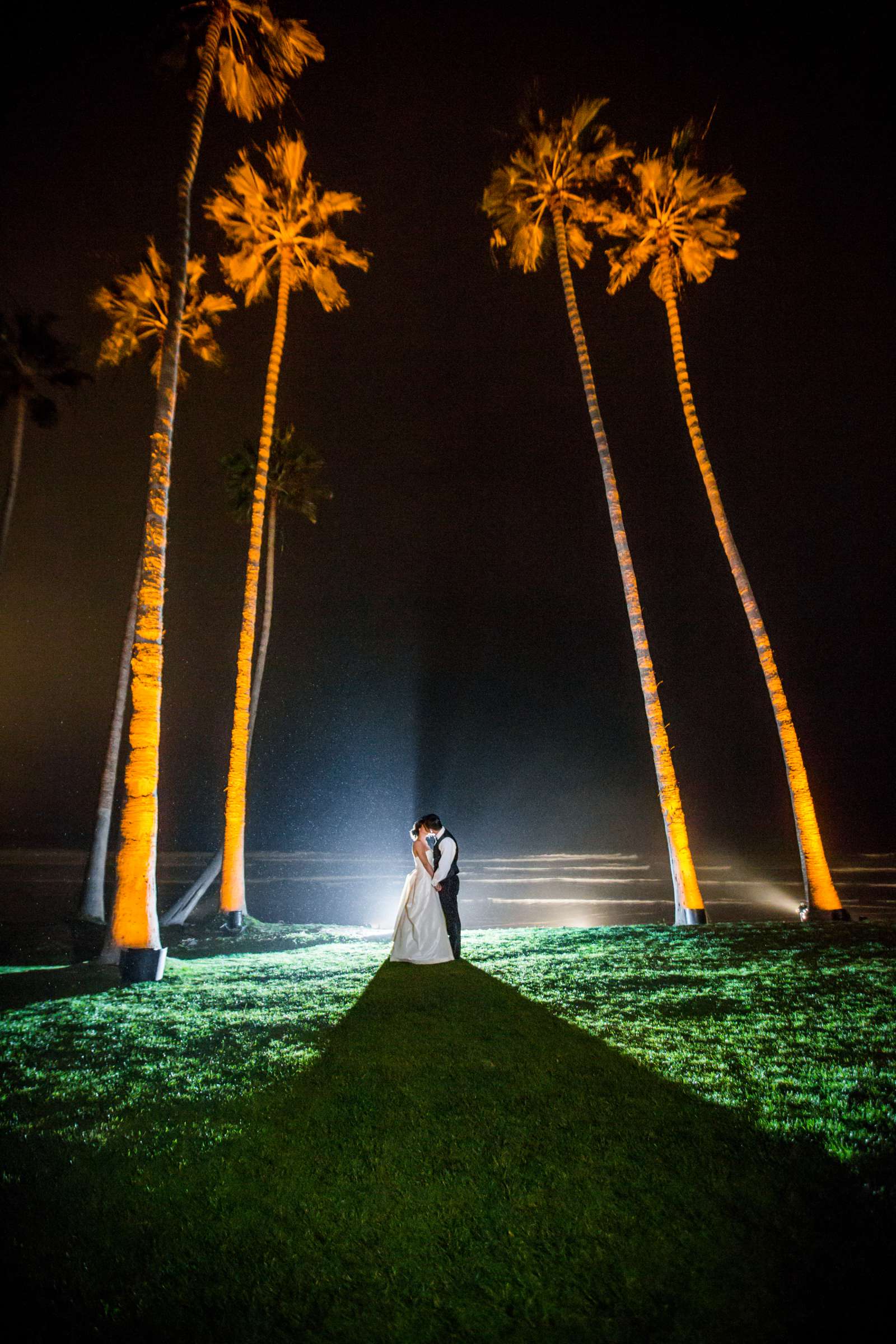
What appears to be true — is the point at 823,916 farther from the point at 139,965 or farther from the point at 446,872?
the point at 139,965

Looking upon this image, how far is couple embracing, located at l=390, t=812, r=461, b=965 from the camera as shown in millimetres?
9438

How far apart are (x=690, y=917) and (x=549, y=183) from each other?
21.9m

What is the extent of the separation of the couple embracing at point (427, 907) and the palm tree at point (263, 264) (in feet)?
29.9

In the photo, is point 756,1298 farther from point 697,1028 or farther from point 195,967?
point 195,967

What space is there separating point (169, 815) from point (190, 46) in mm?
207036

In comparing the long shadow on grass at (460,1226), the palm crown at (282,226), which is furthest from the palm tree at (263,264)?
the long shadow on grass at (460,1226)

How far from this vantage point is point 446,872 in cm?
962

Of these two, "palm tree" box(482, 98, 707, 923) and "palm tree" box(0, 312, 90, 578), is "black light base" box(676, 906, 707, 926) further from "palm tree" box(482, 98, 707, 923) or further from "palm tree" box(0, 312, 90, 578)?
"palm tree" box(0, 312, 90, 578)

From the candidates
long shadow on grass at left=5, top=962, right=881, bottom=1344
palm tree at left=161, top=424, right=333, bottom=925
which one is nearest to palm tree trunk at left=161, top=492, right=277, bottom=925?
palm tree at left=161, top=424, right=333, bottom=925

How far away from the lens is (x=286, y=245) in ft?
64.7

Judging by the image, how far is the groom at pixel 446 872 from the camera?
31.1 feet

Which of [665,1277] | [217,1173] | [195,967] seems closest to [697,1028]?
[665,1277]

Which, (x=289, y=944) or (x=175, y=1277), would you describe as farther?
(x=289, y=944)

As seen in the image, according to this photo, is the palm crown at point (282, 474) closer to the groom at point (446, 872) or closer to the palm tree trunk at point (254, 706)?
the palm tree trunk at point (254, 706)
